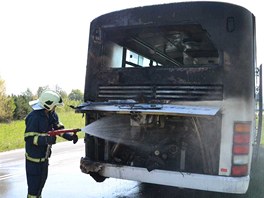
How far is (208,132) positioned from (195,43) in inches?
66.9

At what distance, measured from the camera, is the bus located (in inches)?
175

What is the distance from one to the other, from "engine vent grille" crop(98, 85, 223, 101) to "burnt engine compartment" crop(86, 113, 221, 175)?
28 centimetres

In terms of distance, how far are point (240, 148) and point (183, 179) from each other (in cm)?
82

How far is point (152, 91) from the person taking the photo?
5.05 metres

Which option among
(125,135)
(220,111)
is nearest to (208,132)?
(220,111)

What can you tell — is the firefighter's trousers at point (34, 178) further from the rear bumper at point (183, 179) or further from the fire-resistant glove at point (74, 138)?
the rear bumper at point (183, 179)

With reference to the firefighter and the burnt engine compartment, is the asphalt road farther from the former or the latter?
the firefighter

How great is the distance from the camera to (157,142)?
5070 millimetres

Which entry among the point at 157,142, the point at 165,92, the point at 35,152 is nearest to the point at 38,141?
the point at 35,152

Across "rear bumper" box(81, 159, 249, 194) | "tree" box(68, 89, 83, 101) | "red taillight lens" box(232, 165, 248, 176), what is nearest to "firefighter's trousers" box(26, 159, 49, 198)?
"rear bumper" box(81, 159, 249, 194)

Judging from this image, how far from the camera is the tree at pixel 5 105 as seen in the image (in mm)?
40812

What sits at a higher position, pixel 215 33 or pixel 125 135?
pixel 215 33

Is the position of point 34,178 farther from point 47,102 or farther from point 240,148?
point 240,148

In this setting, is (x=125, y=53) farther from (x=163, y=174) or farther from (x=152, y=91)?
(x=163, y=174)
